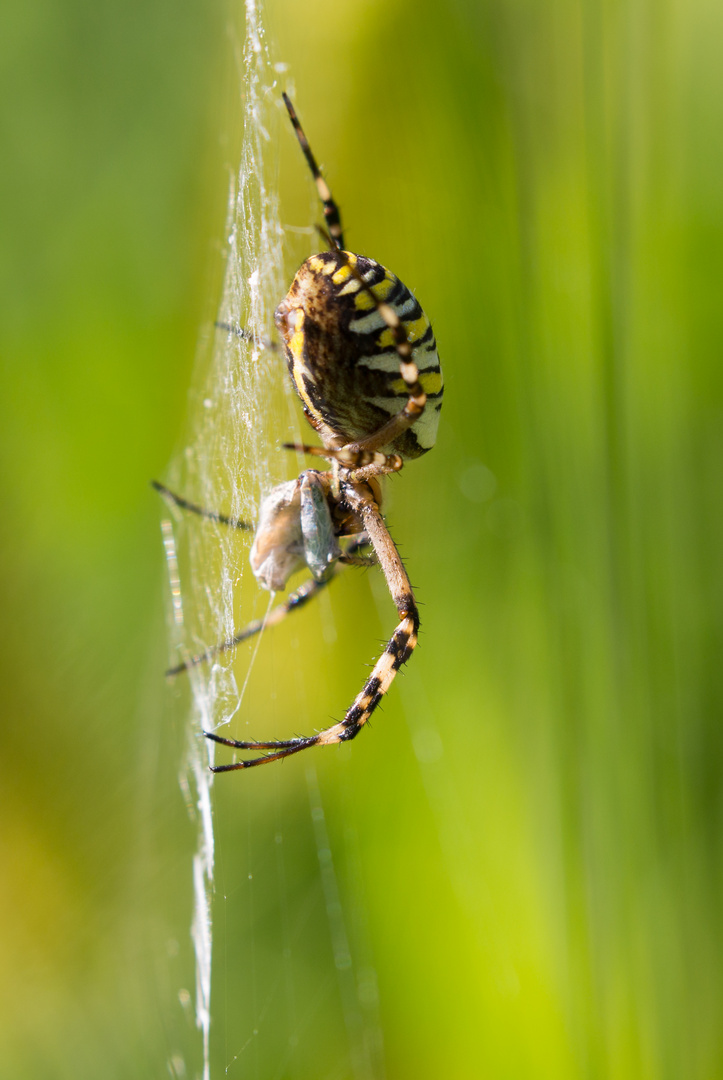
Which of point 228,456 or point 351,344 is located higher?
point 351,344

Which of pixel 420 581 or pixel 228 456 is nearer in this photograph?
pixel 228 456

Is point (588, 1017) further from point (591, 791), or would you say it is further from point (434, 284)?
point (434, 284)

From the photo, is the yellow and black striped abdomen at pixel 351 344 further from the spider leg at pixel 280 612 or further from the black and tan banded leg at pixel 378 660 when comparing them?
the spider leg at pixel 280 612

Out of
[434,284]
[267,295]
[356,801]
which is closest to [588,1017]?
[356,801]

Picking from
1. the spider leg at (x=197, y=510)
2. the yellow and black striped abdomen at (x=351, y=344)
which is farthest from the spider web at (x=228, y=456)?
the yellow and black striped abdomen at (x=351, y=344)

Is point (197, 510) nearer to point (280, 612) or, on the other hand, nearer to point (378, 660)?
point (280, 612)

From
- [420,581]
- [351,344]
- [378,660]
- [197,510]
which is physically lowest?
[378,660]

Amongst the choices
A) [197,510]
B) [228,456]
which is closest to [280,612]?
[197,510]
